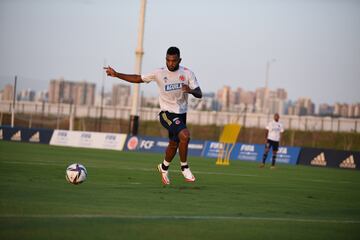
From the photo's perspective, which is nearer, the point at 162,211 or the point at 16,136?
the point at 162,211

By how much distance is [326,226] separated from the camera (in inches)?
350

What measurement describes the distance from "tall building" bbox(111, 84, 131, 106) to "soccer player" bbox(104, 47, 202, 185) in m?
53.8

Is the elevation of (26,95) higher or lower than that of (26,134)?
higher

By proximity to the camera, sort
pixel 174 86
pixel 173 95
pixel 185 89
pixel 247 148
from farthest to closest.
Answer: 1. pixel 247 148
2. pixel 173 95
3. pixel 174 86
4. pixel 185 89

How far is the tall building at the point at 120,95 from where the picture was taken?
69731mm

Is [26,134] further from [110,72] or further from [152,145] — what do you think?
[110,72]

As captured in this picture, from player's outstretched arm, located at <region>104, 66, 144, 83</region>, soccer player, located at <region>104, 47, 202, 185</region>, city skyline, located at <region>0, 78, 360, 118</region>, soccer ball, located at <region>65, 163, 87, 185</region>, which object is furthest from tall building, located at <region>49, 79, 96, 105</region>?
soccer ball, located at <region>65, 163, 87, 185</region>

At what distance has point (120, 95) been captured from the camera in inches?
2950

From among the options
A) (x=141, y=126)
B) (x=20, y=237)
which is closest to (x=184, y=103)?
(x=20, y=237)

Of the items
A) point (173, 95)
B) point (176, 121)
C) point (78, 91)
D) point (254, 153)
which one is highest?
point (78, 91)

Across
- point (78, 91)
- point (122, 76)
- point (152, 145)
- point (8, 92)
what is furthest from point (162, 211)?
point (78, 91)

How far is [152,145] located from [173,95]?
27188 mm

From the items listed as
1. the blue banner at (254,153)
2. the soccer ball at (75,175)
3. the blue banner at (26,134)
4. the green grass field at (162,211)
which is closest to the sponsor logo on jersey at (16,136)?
the blue banner at (26,134)

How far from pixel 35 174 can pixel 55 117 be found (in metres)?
39.6
